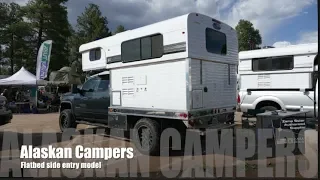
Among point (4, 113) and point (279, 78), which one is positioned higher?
point (279, 78)

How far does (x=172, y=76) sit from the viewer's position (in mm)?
6660

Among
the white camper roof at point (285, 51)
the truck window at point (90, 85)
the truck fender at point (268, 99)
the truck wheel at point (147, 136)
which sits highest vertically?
the white camper roof at point (285, 51)

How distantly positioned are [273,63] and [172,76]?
5.22 meters

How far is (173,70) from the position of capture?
664 cm

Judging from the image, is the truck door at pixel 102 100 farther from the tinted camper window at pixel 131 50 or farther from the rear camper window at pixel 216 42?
the rear camper window at pixel 216 42

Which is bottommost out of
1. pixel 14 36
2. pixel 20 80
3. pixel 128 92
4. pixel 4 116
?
pixel 4 116

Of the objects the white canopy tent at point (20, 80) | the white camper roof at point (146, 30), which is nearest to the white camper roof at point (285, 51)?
the white camper roof at point (146, 30)

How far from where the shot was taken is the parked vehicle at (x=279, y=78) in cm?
966

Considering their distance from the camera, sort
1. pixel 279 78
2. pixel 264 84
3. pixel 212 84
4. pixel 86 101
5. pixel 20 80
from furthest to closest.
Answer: pixel 20 80, pixel 264 84, pixel 279 78, pixel 86 101, pixel 212 84

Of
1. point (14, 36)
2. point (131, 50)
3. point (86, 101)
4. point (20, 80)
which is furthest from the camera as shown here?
point (14, 36)

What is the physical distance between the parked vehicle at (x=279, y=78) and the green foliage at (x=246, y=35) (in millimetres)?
33332

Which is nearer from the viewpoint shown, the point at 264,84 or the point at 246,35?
the point at 264,84

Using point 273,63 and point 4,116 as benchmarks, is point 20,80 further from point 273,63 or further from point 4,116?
point 273,63

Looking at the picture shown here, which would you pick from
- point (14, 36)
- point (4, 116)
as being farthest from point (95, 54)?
point (14, 36)
